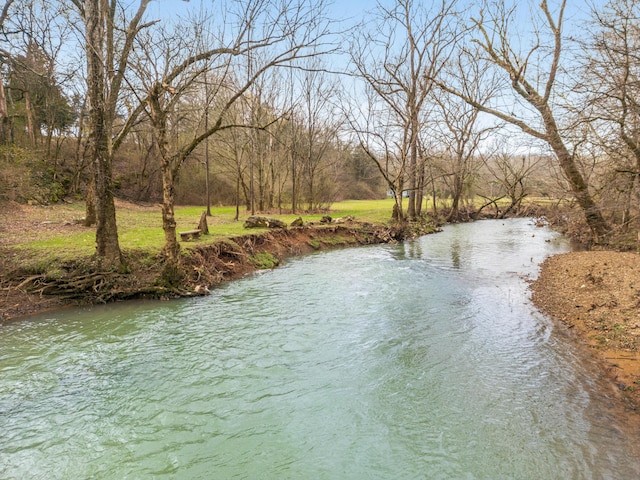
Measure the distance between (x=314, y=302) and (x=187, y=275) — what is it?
3.61 metres

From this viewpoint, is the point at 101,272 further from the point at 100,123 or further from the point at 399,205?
the point at 399,205

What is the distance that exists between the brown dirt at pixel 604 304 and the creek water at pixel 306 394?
1.16 feet

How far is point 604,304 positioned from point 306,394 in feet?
20.9

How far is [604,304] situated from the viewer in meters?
7.78

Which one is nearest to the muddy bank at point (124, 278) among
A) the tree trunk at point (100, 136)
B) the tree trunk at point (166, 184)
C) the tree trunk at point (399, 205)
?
the tree trunk at point (166, 184)

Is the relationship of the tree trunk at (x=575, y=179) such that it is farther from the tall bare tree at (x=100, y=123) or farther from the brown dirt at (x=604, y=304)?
the tall bare tree at (x=100, y=123)

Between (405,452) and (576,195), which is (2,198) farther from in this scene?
(576,195)

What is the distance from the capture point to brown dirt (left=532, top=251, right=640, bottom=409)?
5.84 metres

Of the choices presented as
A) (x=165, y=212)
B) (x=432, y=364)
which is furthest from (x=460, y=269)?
(x=165, y=212)

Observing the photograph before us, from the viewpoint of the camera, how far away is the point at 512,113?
14.8 meters

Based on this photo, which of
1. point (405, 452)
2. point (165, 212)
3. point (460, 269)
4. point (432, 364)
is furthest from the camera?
point (460, 269)

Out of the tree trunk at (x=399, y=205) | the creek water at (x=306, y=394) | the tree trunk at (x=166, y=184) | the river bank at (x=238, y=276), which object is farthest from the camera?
the tree trunk at (x=399, y=205)

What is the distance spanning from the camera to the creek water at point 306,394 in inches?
162

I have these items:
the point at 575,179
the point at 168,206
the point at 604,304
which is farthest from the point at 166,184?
the point at 575,179
